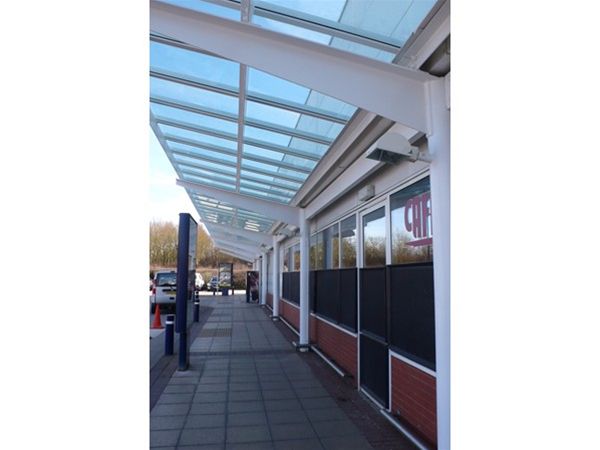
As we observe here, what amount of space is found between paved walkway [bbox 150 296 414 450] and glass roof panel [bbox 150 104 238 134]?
3668 mm

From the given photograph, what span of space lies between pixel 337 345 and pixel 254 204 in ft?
15.3

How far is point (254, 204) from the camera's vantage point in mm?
11266

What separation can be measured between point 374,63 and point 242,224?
15826 millimetres

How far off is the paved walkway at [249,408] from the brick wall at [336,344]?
521mm

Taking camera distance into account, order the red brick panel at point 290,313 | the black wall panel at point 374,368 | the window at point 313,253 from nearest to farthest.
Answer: the black wall panel at point 374,368 < the window at point 313,253 < the red brick panel at point 290,313

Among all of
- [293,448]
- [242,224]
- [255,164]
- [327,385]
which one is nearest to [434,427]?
[293,448]

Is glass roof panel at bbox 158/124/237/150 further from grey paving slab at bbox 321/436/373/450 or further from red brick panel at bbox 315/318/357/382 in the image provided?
grey paving slab at bbox 321/436/373/450

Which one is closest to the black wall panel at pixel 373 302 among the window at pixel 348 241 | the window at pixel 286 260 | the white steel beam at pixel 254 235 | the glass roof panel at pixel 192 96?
the window at pixel 348 241

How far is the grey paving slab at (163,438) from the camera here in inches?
175

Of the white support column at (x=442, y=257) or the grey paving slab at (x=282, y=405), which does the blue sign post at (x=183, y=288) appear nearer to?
the grey paving slab at (x=282, y=405)

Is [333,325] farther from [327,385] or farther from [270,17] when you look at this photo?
[270,17]

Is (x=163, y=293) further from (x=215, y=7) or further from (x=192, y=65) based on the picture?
(x=215, y=7)

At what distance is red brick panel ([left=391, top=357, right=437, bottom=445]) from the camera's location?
4.08m

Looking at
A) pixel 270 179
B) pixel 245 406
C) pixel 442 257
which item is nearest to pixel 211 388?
pixel 245 406
